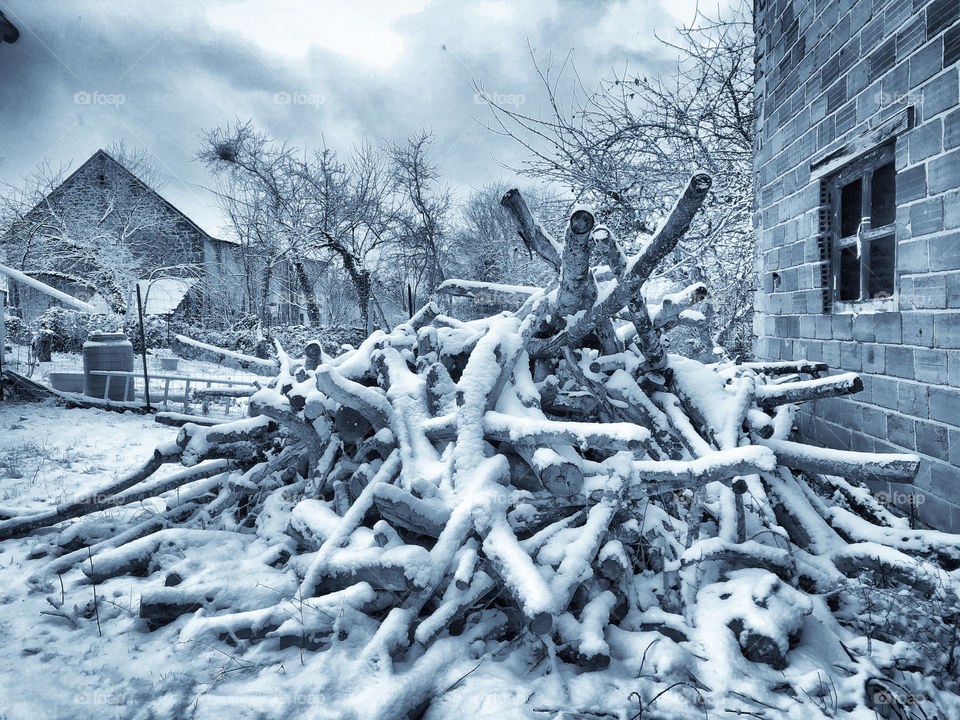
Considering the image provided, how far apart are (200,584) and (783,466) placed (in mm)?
3180

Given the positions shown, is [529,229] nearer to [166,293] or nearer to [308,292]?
[308,292]

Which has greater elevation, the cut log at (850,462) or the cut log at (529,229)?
the cut log at (529,229)

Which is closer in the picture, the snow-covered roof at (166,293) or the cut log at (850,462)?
the cut log at (850,462)

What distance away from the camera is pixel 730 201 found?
970 centimetres

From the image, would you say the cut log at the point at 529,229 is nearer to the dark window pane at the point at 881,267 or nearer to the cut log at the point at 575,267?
the cut log at the point at 575,267

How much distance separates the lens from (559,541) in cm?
235

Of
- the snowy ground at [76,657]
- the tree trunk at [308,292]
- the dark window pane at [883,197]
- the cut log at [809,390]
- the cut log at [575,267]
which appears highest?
the tree trunk at [308,292]

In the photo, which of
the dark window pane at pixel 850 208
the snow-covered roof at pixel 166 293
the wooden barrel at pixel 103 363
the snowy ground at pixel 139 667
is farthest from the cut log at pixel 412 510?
the snow-covered roof at pixel 166 293

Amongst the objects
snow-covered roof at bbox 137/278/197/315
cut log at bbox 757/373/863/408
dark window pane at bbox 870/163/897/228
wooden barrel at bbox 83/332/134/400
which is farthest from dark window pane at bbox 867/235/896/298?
snow-covered roof at bbox 137/278/197/315

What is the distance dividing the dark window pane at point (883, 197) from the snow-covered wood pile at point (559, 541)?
4.69 feet

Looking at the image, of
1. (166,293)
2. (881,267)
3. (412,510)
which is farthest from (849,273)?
(166,293)

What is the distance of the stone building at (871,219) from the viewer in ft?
9.72

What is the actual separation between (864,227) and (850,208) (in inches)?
14.1

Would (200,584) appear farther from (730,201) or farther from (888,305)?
(730,201)
